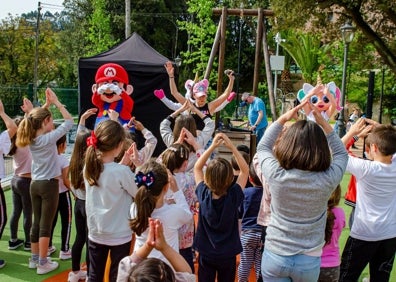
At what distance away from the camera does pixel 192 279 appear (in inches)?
83.3

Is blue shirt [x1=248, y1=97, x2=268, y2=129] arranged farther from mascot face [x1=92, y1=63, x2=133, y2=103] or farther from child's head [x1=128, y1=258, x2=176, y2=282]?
child's head [x1=128, y1=258, x2=176, y2=282]

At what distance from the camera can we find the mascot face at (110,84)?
570 centimetres

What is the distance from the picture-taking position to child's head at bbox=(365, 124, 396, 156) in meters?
3.15

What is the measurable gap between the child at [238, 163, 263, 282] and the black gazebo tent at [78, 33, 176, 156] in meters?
5.33

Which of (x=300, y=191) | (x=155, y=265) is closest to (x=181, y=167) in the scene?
(x=300, y=191)

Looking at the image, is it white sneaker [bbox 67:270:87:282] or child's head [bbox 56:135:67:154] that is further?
child's head [bbox 56:135:67:154]

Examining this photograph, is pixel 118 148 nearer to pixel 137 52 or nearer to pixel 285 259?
pixel 285 259

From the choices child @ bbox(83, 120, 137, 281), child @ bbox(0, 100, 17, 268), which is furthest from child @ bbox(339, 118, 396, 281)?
child @ bbox(0, 100, 17, 268)

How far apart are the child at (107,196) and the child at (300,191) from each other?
1067mm

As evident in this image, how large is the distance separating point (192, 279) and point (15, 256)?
3.22m

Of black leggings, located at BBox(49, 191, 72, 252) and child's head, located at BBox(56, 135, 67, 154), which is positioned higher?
child's head, located at BBox(56, 135, 67, 154)

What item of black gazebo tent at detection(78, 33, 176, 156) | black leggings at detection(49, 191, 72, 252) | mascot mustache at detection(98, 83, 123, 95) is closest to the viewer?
black leggings at detection(49, 191, 72, 252)

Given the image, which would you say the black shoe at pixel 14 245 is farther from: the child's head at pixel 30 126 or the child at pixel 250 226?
the child at pixel 250 226

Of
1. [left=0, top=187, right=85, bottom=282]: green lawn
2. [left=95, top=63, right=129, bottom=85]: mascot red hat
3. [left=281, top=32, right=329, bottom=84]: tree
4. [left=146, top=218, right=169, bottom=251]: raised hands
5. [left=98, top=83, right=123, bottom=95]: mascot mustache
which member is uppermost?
[left=281, top=32, right=329, bottom=84]: tree
